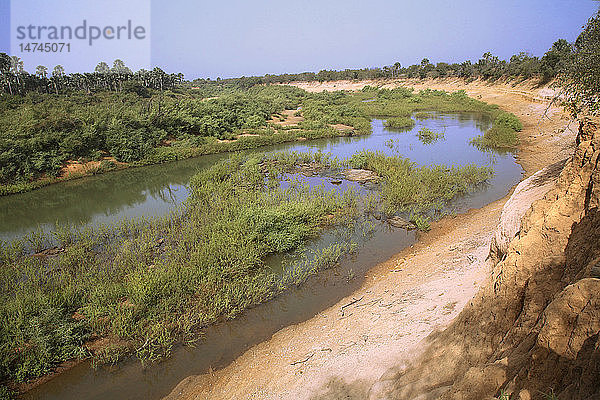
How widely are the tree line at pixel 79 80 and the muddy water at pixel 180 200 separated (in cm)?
2967

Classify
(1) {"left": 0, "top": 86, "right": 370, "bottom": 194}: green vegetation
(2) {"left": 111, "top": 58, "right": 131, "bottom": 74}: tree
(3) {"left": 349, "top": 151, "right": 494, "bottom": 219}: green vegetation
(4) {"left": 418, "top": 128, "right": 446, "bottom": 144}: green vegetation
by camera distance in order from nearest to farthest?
(3) {"left": 349, "top": 151, "right": 494, "bottom": 219}: green vegetation → (1) {"left": 0, "top": 86, "right": 370, "bottom": 194}: green vegetation → (4) {"left": 418, "top": 128, "right": 446, "bottom": 144}: green vegetation → (2) {"left": 111, "top": 58, "right": 131, "bottom": 74}: tree

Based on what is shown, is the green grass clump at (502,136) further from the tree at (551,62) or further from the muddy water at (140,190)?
the tree at (551,62)

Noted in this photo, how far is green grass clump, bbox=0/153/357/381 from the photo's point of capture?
6.75 m

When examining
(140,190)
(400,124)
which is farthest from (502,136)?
(140,190)

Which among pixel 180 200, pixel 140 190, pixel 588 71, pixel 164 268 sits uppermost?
pixel 588 71

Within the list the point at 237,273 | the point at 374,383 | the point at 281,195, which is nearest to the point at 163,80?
the point at 281,195

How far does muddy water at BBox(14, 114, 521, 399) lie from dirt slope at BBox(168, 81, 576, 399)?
0.47 metres

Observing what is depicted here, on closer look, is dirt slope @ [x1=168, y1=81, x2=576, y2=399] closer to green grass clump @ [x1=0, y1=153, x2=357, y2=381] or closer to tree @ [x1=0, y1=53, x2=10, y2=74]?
green grass clump @ [x1=0, y1=153, x2=357, y2=381]

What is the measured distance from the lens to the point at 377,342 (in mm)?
6078

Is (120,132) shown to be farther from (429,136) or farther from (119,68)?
(119,68)

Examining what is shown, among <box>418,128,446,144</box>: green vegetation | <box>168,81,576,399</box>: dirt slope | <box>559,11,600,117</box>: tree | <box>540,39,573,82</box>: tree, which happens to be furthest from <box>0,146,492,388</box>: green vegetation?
<box>540,39,573,82</box>: tree

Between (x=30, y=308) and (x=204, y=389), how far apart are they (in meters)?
4.24

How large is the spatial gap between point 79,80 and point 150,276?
52.6 meters

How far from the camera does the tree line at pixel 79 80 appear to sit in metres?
38.6
